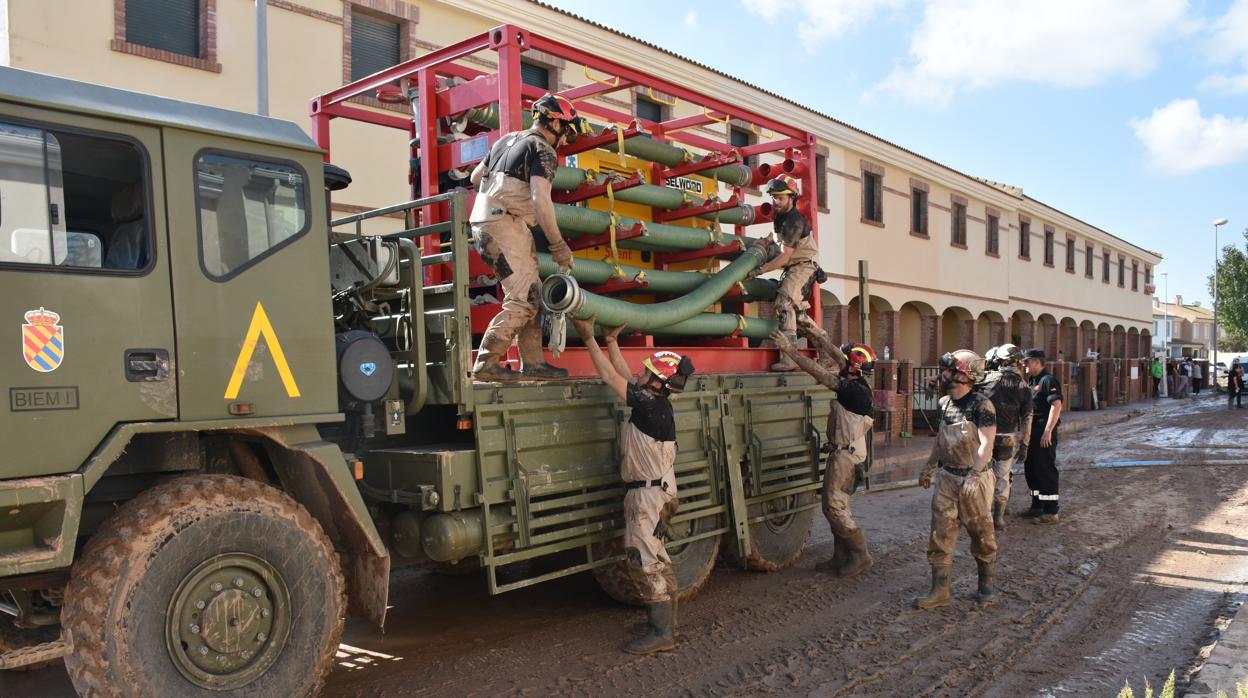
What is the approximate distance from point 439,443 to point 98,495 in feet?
6.05

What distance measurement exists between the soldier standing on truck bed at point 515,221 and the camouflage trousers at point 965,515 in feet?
10.2

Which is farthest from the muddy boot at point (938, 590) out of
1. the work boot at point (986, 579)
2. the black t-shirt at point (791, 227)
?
the black t-shirt at point (791, 227)

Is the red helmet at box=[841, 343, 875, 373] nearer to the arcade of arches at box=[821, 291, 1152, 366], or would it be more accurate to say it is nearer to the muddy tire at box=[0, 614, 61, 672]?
the muddy tire at box=[0, 614, 61, 672]

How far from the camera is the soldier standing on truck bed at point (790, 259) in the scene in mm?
7355

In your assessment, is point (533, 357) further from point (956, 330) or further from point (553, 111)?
point (956, 330)

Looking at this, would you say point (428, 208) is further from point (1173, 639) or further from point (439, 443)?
point (1173, 639)

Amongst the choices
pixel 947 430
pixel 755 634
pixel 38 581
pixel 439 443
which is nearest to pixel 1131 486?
pixel 947 430

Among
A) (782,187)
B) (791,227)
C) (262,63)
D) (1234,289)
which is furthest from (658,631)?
(1234,289)

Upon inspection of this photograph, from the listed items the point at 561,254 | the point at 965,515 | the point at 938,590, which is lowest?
the point at 938,590

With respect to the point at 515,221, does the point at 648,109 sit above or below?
above

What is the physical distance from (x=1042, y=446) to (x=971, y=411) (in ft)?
12.3

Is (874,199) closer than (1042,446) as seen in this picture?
No

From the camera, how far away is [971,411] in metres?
6.52

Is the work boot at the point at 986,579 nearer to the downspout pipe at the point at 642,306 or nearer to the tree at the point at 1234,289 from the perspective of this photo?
the downspout pipe at the point at 642,306
